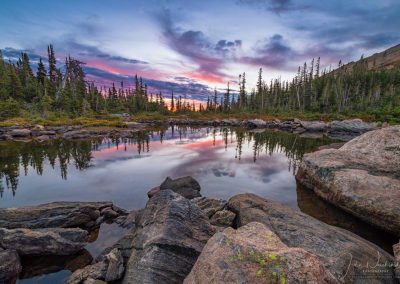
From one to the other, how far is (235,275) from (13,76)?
87.3 m

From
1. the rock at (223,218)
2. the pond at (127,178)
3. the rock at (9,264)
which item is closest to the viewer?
the rock at (9,264)

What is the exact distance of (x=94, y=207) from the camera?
11.2 m

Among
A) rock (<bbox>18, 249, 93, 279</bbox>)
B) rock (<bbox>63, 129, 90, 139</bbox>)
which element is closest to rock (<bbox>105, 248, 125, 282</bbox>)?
rock (<bbox>18, 249, 93, 279</bbox>)

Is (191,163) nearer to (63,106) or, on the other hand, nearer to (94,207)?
(94,207)

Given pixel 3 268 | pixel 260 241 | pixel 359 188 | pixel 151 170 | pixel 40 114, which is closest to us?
pixel 260 241

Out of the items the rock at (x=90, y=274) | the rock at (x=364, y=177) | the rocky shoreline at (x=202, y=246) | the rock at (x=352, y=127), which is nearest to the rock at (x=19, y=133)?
the rocky shoreline at (x=202, y=246)

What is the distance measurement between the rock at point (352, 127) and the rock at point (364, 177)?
40719 mm

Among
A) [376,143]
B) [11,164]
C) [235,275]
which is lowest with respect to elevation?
[11,164]

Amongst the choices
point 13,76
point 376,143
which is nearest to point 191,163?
point 376,143

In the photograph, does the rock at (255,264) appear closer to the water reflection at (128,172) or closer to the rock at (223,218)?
the rock at (223,218)

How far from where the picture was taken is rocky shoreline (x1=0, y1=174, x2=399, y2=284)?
4.16 m

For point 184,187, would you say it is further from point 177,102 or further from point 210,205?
point 177,102

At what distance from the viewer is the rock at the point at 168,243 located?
552 centimetres

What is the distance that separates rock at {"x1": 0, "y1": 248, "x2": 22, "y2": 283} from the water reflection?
232 inches
